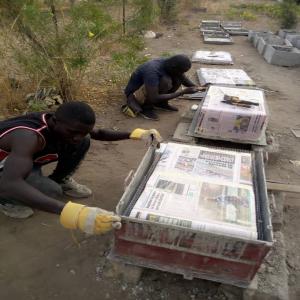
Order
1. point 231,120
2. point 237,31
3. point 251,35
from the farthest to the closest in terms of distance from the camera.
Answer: point 237,31 < point 251,35 < point 231,120

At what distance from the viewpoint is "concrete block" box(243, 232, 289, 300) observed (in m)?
1.77

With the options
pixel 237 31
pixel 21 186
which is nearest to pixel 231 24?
pixel 237 31

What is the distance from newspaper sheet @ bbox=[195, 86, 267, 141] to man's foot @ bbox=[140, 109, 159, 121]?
1103 millimetres

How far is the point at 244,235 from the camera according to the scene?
157cm

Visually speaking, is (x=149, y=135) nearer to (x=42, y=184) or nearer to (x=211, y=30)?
(x=42, y=184)

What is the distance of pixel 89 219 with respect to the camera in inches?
63.3

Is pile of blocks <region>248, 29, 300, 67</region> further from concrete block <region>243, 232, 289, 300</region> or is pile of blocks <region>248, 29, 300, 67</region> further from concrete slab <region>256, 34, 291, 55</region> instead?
concrete block <region>243, 232, 289, 300</region>

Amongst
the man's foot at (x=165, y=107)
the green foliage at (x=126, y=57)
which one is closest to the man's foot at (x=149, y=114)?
the man's foot at (x=165, y=107)

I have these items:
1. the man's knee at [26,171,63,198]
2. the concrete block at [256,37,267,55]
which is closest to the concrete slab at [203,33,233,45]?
the concrete block at [256,37,267,55]

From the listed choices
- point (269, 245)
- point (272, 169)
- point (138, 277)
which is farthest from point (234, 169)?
point (272, 169)

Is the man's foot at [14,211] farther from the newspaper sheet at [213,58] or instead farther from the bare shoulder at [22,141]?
the newspaper sheet at [213,58]

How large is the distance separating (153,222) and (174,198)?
249 millimetres

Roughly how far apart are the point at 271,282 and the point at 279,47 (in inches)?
267

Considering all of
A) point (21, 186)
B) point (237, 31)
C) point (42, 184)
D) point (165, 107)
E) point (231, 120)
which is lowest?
point (237, 31)
